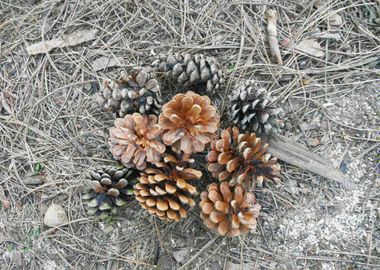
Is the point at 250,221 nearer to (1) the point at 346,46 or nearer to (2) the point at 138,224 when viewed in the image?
(2) the point at 138,224

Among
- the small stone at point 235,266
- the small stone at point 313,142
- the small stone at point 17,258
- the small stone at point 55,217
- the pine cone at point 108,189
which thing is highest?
the small stone at point 313,142

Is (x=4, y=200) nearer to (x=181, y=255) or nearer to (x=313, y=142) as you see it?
(x=181, y=255)

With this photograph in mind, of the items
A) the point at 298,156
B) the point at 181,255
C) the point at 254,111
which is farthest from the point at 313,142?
the point at 181,255

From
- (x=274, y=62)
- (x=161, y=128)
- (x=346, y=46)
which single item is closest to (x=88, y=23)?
(x=161, y=128)

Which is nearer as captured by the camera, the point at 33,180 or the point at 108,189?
the point at 108,189

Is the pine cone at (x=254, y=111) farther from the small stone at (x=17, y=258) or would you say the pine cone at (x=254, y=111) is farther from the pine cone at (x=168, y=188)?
the small stone at (x=17, y=258)

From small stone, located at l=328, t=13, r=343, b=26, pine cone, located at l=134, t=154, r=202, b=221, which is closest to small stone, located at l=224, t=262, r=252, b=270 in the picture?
pine cone, located at l=134, t=154, r=202, b=221

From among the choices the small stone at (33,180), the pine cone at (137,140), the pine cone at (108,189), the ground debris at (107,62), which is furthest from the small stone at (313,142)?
the small stone at (33,180)
